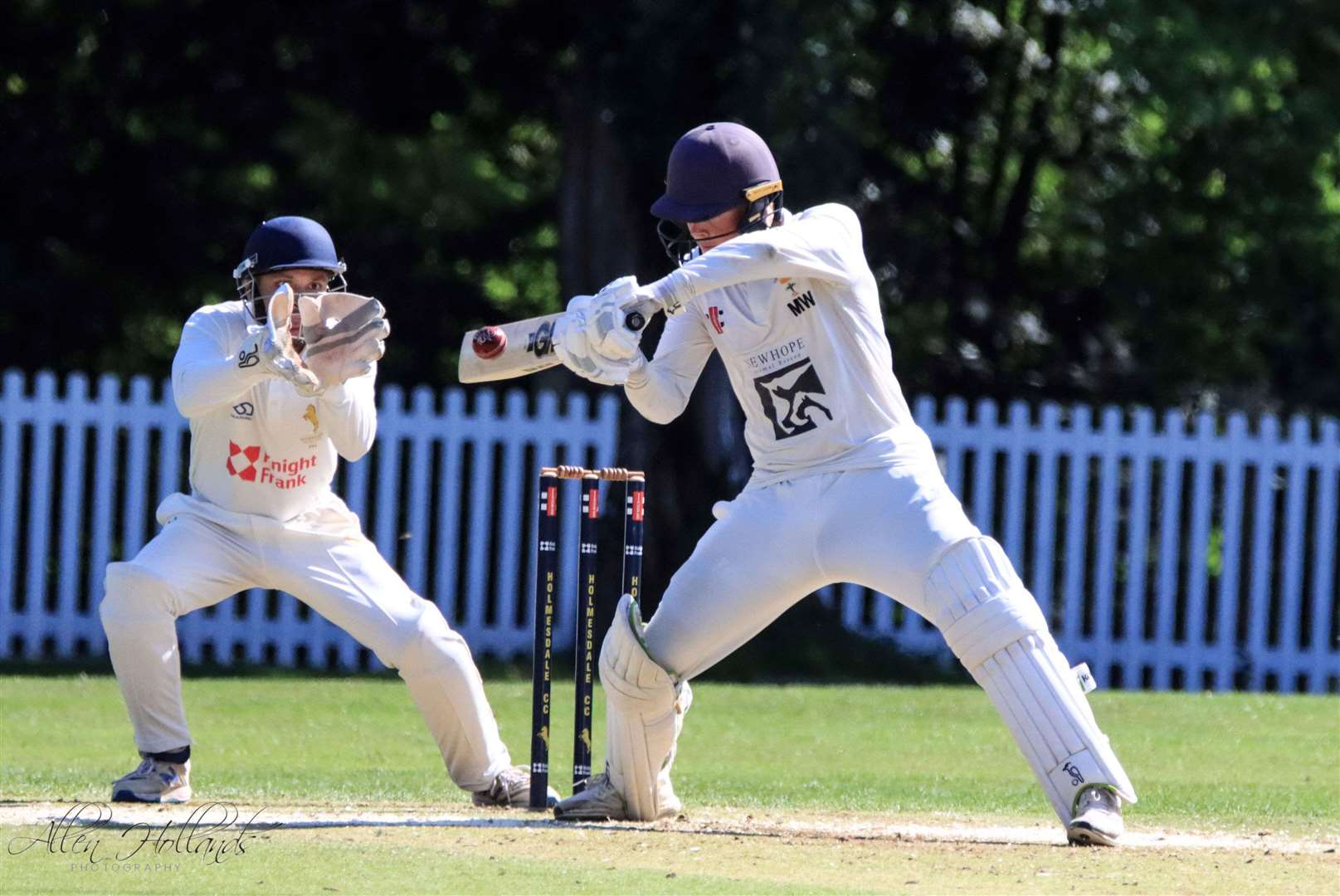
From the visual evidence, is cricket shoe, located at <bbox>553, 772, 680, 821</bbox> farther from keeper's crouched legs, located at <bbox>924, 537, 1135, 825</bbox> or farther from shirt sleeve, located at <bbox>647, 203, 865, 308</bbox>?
shirt sleeve, located at <bbox>647, 203, 865, 308</bbox>

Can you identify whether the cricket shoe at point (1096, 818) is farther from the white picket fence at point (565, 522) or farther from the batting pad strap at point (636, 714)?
the white picket fence at point (565, 522)

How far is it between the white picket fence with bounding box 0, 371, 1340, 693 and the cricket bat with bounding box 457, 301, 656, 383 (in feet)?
22.3

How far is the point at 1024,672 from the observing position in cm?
581

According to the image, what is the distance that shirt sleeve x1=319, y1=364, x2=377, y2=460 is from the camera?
659 cm

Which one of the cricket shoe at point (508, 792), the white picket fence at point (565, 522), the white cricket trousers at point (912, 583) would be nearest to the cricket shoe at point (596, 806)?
the cricket shoe at point (508, 792)

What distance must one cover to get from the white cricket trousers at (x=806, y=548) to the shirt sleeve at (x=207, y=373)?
1.47 metres

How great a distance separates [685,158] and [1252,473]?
8323 millimetres

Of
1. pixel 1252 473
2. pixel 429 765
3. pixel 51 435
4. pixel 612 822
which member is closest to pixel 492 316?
pixel 51 435

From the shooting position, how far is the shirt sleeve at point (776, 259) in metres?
5.66

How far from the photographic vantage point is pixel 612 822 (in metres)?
6.42

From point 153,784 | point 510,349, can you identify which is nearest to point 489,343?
point 510,349

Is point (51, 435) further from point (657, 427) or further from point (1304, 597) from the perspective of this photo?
point (1304, 597)

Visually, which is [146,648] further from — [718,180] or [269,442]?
[718,180]

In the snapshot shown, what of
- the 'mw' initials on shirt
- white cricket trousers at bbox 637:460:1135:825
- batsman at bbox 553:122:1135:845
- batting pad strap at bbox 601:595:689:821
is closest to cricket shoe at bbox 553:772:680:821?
batting pad strap at bbox 601:595:689:821
